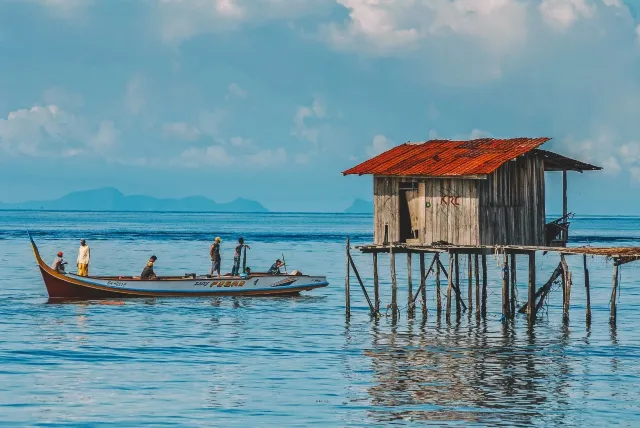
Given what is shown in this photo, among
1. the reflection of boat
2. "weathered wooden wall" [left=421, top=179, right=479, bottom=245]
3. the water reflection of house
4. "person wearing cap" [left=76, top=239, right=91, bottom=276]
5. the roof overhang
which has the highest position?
the roof overhang

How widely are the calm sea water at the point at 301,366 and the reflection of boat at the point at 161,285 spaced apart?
2.20 ft

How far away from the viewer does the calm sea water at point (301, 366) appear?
88.2 ft

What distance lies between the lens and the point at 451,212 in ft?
129

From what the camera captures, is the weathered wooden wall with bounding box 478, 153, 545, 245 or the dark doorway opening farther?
the dark doorway opening

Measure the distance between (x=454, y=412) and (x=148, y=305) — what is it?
1086 inches

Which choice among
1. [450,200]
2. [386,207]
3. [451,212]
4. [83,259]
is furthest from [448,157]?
[83,259]

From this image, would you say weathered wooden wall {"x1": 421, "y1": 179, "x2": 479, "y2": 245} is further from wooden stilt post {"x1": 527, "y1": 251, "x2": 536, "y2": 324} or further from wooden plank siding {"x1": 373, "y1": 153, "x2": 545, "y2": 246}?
wooden stilt post {"x1": 527, "y1": 251, "x2": 536, "y2": 324}

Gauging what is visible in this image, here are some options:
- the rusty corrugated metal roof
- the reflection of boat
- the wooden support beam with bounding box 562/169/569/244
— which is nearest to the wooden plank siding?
the rusty corrugated metal roof

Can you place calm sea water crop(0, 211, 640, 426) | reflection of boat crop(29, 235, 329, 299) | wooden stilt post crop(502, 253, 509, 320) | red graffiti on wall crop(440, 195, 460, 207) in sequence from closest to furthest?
calm sea water crop(0, 211, 640, 426)
red graffiti on wall crop(440, 195, 460, 207)
wooden stilt post crop(502, 253, 509, 320)
reflection of boat crop(29, 235, 329, 299)

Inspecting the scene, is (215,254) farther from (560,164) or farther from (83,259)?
(560,164)

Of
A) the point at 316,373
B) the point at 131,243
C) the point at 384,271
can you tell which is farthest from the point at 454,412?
the point at 131,243

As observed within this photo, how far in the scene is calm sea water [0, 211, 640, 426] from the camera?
88.2 feet

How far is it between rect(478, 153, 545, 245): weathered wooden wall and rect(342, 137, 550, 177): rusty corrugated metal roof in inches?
23.1

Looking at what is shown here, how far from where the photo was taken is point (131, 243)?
126 meters
